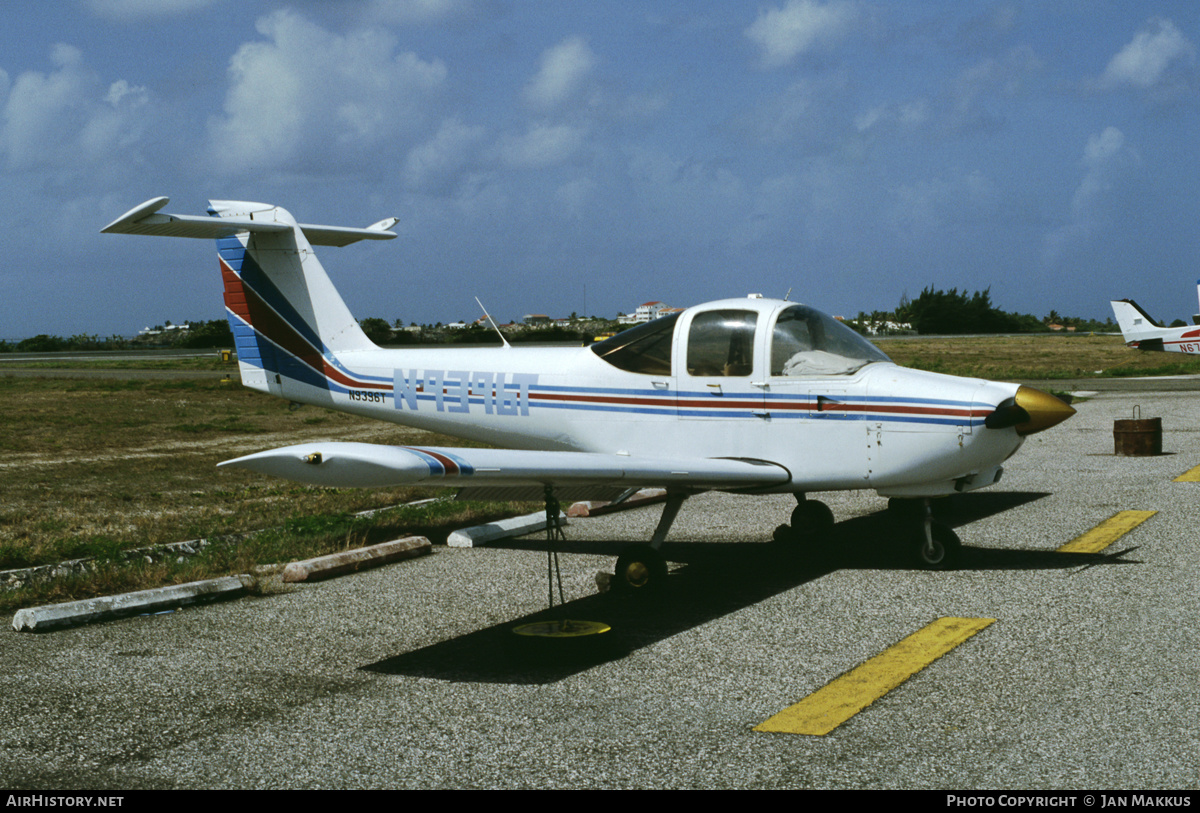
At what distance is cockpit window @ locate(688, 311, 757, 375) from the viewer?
7977mm

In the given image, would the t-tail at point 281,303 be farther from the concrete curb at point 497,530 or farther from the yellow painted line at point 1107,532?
the yellow painted line at point 1107,532

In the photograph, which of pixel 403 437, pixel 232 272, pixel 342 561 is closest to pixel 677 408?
pixel 342 561

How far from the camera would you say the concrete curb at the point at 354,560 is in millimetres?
7809

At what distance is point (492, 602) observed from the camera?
7.18 meters

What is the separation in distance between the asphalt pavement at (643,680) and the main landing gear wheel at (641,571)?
133 millimetres

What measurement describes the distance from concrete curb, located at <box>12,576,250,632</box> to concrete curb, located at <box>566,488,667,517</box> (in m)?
4.13

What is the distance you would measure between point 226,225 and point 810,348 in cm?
595

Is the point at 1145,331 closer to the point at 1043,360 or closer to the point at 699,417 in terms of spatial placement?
the point at 1043,360

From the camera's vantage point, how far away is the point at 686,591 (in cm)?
748

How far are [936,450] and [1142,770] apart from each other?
369 centimetres

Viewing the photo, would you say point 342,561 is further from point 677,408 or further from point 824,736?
point 824,736

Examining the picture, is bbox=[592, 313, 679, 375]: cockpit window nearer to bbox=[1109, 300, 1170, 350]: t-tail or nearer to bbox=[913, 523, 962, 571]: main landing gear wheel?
bbox=[913, 523, 962, 571]: main landing gear wheel

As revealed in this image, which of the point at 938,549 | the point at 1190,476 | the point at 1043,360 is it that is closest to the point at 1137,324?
the point at 1043,360

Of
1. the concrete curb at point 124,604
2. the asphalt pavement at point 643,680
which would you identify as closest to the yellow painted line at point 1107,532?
the asphalt pavement at point 643,680
